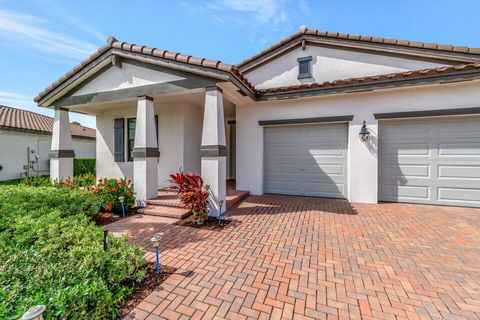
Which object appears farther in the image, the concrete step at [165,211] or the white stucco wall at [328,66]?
the white stucco wall at [328,66]

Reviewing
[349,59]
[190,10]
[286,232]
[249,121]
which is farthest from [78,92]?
[349,59]

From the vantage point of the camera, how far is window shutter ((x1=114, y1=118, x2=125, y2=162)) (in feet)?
29.9

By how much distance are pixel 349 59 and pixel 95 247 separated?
10171mm

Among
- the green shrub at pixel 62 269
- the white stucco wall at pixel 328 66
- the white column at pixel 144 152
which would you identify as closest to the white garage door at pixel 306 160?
the white stucco wall at pixel 328 66

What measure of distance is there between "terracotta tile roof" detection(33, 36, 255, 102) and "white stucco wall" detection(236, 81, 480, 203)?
1.74 metres

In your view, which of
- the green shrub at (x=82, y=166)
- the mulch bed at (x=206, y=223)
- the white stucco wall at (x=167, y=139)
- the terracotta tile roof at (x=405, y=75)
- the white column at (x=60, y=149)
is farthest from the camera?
the green shrub at (x=82, y=166)

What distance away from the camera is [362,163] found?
6.90 meters

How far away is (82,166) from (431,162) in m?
20.1

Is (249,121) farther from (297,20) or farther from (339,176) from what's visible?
(297,20)

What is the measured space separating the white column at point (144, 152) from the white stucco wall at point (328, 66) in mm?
5530

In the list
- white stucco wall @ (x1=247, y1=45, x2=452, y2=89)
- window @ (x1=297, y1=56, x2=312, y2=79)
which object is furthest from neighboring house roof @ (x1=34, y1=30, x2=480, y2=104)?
window @ (x1=297, y1=56, x2=312, y2=79)

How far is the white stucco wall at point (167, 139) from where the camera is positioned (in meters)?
8.26

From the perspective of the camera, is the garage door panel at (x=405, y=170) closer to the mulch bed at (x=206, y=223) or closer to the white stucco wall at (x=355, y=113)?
the white stucco wall at (x=355, y=113)

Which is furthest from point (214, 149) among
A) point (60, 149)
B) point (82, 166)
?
point (82, 166)
